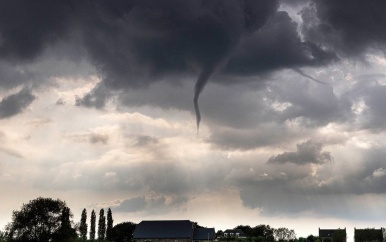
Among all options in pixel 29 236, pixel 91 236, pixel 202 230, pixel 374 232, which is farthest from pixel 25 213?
pixel 374 232

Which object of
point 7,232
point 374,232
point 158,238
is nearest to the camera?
point 7,232

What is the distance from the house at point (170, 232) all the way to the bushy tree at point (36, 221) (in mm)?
75725

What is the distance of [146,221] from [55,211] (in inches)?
3520

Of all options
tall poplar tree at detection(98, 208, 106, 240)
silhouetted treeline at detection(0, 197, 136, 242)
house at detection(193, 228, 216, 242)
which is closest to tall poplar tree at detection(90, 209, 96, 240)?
tall poplar tree at detection(98, 208, 106, 240)

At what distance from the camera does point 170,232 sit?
189 meters

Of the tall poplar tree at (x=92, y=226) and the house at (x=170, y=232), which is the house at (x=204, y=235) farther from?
the tall poplar tree at (x=92, y=226)

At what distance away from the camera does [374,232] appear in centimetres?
19988

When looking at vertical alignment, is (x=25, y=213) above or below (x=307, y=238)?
above

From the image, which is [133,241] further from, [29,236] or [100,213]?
[29,236]

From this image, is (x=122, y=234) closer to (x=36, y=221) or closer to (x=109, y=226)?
(x=109, y=226)

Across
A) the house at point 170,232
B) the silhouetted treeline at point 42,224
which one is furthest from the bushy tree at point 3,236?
the house at point 170,232

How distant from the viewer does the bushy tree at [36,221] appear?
357ft

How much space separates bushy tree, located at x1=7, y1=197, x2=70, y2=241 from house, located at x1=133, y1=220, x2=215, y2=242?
248 feet

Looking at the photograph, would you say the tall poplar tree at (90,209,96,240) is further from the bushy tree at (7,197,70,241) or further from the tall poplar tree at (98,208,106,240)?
the bushy tree at (7,197,70,241)
